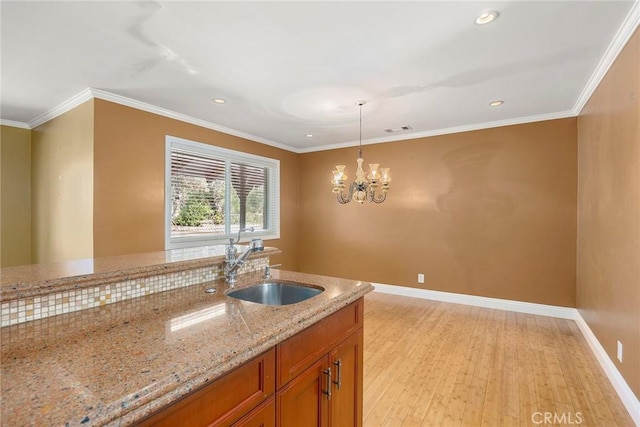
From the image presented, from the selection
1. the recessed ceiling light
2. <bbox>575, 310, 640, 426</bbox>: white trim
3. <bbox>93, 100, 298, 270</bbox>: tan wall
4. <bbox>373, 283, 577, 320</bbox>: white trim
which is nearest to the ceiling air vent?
the recessed ceiling light

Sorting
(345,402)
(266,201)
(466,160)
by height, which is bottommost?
(345,402)

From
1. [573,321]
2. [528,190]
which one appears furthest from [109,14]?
[573,321]

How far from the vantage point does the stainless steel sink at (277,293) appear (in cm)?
178

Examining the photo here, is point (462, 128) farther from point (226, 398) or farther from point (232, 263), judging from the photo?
point (226, 398)

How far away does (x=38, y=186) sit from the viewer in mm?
4098

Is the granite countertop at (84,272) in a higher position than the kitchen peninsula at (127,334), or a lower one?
higher

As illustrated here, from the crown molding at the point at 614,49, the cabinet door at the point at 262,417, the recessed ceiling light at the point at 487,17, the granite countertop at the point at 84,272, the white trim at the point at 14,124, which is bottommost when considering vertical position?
the cabinet door at the point at 262,417

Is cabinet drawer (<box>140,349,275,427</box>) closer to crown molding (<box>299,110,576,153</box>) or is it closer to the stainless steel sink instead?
the stainless steel sink

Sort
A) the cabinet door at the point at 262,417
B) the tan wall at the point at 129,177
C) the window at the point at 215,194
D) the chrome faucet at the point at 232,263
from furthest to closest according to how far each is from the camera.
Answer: the window at the point at 215,194 < the tan wall at the point at 129,177 < the chrome faucet at the point at 232,263 < the cabinet door at the point at 262,417

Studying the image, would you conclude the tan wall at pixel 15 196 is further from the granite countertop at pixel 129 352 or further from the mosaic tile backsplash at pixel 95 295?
the granite countertop at pixel 129 352

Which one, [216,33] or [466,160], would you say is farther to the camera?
[466,160]

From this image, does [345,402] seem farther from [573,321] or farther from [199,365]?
[573,321]

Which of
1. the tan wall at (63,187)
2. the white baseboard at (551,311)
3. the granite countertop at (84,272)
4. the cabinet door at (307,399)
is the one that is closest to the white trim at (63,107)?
the tan wall at (63,187)

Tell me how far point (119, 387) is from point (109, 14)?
7.61ft
